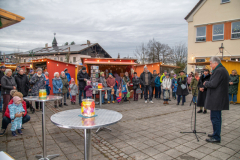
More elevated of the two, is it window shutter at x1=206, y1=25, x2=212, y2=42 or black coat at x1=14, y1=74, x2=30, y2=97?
window shutter at x1=206, y1=25, x2=212, y2=42

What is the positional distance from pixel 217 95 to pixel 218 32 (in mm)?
15551

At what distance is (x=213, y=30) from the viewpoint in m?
16.6

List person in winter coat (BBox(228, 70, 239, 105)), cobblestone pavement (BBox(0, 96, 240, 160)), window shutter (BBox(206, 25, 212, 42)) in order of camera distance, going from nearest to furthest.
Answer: cobblestone pavement (BBox(0, 96, 240, 160)), person in winter coat (BBox(228, 70, 239, 105)), window shutter (BBox(206, 25, 212, 42))

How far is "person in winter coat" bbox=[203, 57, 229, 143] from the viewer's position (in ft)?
12.4

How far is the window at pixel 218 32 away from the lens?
16236 millimetres

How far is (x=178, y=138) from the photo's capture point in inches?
166

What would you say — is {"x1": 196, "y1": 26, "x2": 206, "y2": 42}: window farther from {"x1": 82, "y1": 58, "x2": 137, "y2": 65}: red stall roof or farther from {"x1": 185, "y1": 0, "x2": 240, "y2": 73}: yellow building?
{"x1": 82, "y1": 58, "x2": 137, "y2": 65}: red stall roof

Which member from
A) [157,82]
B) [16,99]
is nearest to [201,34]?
[157,82]

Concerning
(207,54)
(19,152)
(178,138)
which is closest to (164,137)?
(178,138)

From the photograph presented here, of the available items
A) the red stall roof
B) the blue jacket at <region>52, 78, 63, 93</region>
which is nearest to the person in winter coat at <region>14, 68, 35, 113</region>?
the blue jacket at <region>52, 78, 63, 93</region>

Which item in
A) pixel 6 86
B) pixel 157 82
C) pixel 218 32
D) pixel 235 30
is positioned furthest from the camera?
Answer: pixel 218 32

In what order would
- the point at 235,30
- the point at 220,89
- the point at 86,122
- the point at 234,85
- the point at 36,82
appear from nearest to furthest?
the point at 86,122 → the point at 220,89 → the point at 36,82 → the point at 234,85 → the point at 235,30

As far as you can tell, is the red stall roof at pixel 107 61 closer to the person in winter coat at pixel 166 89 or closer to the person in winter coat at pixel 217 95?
the person in winter coat at pixel 166 89

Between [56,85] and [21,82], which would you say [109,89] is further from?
[21,82]
